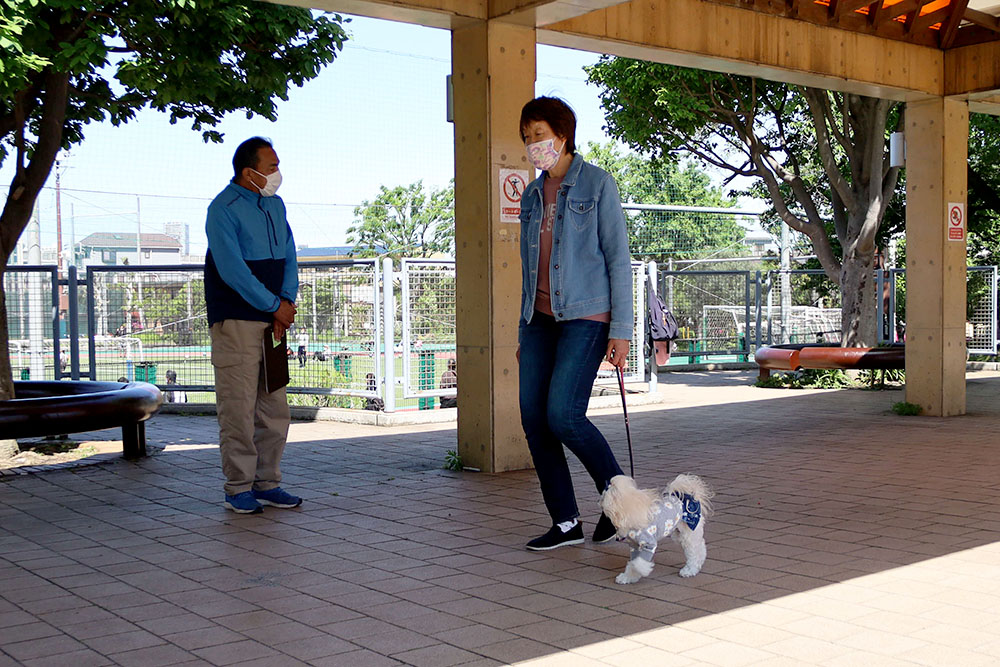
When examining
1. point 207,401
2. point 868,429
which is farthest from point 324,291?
point 868,429

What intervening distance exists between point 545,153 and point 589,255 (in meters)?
0.53

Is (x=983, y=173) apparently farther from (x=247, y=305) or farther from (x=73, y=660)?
(x=73, y=660)

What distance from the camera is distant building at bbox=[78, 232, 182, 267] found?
25.6 metres

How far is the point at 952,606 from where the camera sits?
4.10 meters

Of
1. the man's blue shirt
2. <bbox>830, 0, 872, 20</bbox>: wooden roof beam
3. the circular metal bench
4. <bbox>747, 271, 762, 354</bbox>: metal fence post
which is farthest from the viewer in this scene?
<bbox>747, 271, 762, 354</bbox>: metal fence post

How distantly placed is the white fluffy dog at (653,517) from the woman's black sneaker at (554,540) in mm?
668

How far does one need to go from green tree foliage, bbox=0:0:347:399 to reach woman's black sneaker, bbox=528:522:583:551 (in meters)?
5.15

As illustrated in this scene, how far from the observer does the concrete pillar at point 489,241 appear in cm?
752

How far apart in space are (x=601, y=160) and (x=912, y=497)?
4398cm

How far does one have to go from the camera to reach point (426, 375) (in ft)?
38.2

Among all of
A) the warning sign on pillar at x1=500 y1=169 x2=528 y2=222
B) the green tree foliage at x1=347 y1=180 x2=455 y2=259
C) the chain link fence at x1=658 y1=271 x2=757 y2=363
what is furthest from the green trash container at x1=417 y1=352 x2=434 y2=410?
the green tree foliage at x1=347 y1=180 x2=455 y2=259

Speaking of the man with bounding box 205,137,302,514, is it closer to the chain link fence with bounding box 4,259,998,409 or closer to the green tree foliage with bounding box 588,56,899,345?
the chain link fence with bounding box 4,259,998,409

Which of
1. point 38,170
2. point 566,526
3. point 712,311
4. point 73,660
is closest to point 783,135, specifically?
point 712,311

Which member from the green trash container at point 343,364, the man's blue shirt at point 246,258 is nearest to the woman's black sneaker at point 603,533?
the man's blue shirt at point 246,258
